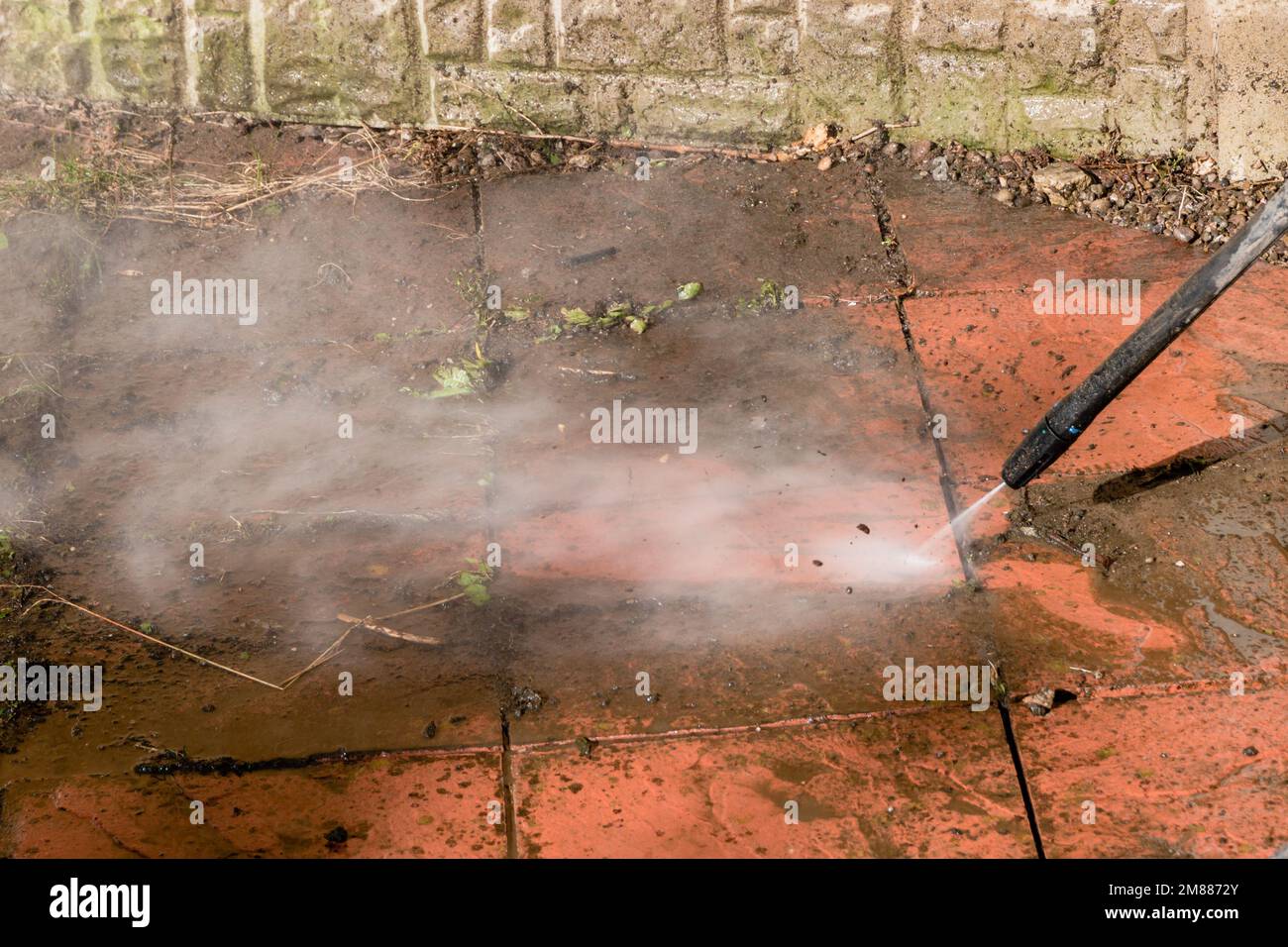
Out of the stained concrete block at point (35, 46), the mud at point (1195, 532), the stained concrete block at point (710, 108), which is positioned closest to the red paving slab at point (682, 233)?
the stained concrete block at point (710, 108)

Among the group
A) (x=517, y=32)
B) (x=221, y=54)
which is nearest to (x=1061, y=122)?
(x=517, y=32)

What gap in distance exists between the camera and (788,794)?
3703 mm

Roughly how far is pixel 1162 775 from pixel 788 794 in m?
1.17

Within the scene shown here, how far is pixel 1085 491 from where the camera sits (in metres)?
4.61

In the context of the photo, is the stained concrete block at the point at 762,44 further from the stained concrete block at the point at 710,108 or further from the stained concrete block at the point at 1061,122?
the stained concrete block at the point at 1061,122

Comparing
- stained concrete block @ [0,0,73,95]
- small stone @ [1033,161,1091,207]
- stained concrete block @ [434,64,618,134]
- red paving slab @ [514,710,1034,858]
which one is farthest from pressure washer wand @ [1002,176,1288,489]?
stained concrete block @ [0,0,73,95]

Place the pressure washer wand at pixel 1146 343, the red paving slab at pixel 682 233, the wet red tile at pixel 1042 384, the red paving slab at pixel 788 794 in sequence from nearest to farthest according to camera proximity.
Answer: the pressure washer wand at pixel 1146 343 → the red paving slab at pixel 788 794 → the wet red tile at pixel 1042 384 → the red paving slab at pixel 682 233

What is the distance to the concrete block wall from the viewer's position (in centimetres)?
587

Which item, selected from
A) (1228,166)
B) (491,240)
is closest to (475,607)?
(491,240)

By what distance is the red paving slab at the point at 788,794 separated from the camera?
141 inches

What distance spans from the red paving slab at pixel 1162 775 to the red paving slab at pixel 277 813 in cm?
174

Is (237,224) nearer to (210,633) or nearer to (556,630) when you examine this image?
(210,633)

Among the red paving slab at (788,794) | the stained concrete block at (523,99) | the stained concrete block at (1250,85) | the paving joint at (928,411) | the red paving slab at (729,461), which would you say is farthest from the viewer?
the stained concrete block at (523,99)

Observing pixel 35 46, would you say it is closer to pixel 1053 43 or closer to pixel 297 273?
pixel 297 273
